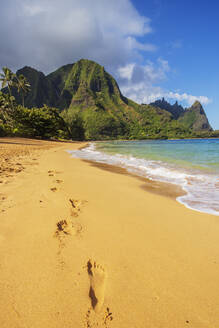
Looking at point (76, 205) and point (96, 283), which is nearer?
point (96, 283)

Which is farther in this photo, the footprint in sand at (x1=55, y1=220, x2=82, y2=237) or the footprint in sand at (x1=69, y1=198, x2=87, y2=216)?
the footprint in sand at (x1=69, y1=198, x2=87, y2=216)

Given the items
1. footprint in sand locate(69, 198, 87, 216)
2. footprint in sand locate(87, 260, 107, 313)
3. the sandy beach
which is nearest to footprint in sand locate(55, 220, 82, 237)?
the sandy beach

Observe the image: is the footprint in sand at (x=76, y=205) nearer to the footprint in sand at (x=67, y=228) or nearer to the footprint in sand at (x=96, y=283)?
the footprint in sand at (x=67, y=228)

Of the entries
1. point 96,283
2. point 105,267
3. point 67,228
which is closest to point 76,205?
point 67,228

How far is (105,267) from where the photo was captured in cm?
180

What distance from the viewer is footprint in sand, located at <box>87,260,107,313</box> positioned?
141 centimetres

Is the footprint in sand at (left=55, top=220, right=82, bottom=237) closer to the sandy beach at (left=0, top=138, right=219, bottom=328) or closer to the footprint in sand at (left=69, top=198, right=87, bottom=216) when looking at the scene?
the sandy beach at (left=0, top=138, right=219, bottom=328)

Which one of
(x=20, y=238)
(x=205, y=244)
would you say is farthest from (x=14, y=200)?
(x=205, y=244)

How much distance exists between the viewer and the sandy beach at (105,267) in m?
1.30

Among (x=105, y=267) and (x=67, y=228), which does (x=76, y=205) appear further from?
(x=105, y=267)

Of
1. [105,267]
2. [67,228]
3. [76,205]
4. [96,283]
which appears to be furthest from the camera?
[76,205]

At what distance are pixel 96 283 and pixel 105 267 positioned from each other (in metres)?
0.21

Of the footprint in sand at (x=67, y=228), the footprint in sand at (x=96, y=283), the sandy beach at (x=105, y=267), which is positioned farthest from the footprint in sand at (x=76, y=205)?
the footprint in sand at (x=96, y=283)

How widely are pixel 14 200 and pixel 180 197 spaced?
3833mm
